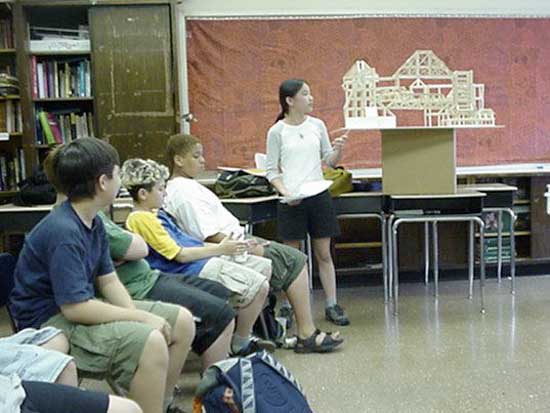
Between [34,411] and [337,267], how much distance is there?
11.6ft

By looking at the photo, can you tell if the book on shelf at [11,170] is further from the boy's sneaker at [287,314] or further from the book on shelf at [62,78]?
the boy's sneaker at [287,314]

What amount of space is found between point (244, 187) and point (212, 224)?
3.75 feet

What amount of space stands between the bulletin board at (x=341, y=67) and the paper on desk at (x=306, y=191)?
1402 millimetres

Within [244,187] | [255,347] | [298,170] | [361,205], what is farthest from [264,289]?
[361,205]

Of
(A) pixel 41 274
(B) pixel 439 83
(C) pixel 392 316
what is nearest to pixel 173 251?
(A) pixel 41 274

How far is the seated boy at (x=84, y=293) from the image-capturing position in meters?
1.89

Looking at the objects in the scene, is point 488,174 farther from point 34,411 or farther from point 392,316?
point 34,411

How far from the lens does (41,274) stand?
1938 mm

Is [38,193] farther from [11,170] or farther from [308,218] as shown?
[308,218]

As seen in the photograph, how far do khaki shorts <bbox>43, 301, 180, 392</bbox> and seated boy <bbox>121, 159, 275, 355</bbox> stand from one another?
74cm

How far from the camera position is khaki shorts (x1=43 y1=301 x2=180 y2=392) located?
1.92 metres

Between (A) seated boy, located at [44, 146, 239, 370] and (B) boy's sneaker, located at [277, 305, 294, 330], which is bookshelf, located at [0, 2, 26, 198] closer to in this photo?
(B) boy's sneaker, located at [277, 305, 294, 330]

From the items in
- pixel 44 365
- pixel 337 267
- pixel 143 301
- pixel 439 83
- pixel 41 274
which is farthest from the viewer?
pixel 337 267

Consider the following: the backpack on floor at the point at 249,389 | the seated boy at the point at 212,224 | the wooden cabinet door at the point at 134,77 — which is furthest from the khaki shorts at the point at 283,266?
the wooden cabinet door at the point at 134,77
